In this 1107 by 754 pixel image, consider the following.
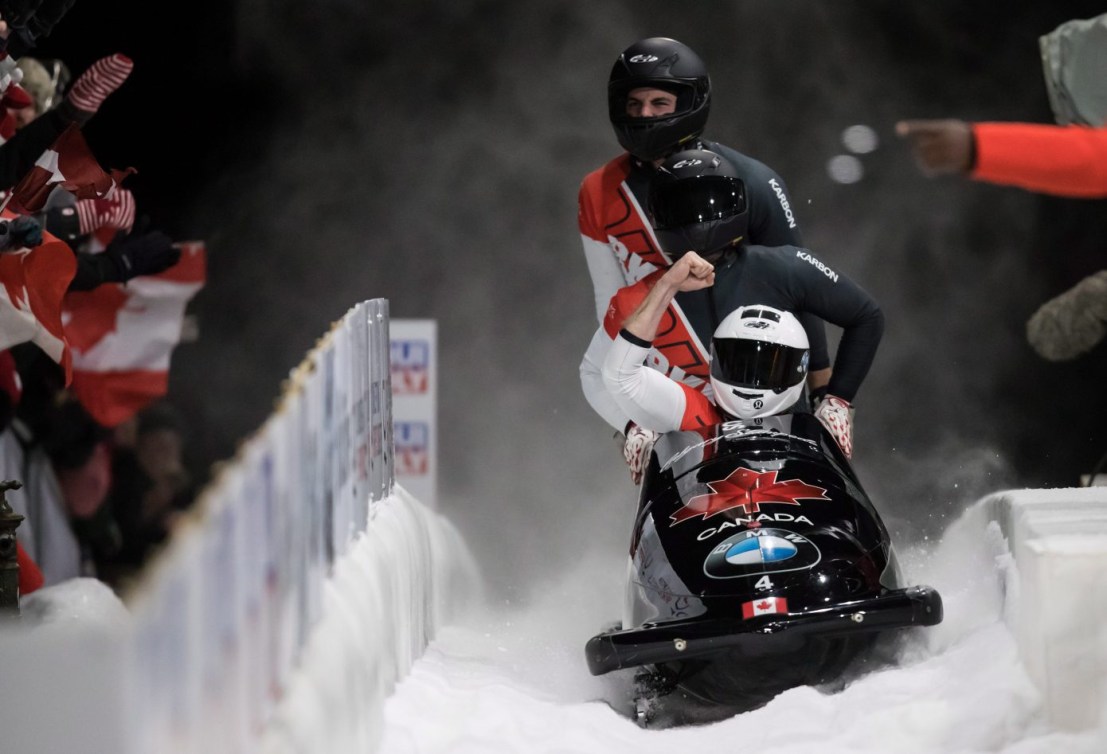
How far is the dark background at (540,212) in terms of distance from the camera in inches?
318

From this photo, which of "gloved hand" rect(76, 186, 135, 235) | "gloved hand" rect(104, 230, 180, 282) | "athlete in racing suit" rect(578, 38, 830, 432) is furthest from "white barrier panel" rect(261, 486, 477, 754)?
"gloved hand" rect(104, 230, 180, 282)

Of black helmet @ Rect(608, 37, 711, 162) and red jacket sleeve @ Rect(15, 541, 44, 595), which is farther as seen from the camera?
black helmet @ Rect(608, 37, 711, 162)

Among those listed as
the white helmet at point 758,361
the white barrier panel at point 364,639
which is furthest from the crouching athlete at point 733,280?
the white barrier panel at point 364,639

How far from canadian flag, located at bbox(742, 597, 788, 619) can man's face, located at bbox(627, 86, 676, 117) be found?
2097 millimetres

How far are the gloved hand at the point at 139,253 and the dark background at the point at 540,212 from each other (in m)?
1.96

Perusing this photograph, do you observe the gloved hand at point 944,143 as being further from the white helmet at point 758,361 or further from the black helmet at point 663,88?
the black helmet at point 663,88

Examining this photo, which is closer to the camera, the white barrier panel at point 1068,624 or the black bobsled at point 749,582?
the white barrier panel at point 1068,624

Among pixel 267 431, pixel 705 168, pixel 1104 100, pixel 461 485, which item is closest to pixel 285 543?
pixel 267 431

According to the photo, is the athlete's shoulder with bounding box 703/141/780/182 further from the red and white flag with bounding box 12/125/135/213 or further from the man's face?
the red and white flag with bounding box 12/125/135/213

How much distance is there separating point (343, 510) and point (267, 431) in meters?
0.92

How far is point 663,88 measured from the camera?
5055mm

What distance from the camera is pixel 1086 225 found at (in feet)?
25.7

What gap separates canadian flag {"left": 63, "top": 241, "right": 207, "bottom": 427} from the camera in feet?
22.7

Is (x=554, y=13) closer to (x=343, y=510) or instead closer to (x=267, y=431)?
(x=343, y=510)
